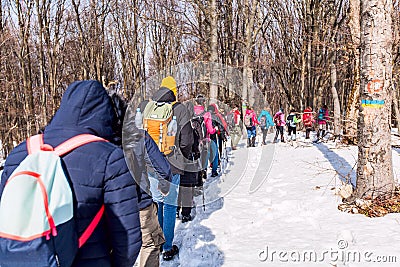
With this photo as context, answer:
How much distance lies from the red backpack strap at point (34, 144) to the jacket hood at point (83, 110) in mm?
94

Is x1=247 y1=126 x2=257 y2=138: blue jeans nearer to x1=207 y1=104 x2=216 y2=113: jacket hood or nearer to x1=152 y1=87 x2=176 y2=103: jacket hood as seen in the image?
x1=207 y1=104 x2=216 y2=113: jacket hood

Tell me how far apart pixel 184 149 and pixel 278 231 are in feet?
5.60

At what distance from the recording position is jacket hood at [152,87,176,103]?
13.9 ft

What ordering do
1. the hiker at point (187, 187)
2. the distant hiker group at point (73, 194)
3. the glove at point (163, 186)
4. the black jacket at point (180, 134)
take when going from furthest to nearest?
the hiker at point (187, 187) < the black jacket at point (180, 134) < the glove at point (163, 186) < the distant hiker group at point (73, 194)

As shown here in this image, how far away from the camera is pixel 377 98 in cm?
484

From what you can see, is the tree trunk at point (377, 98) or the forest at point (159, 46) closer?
the tree trunk at point (377, 98)

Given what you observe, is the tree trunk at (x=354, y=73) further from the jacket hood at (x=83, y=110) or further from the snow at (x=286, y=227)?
the jacket hood at (x=83, y=110)

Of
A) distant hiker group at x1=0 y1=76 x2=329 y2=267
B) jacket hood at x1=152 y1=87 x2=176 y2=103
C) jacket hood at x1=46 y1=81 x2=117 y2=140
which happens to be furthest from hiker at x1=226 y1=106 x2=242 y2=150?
jacket hood at x1=46 y1=81 x2=117 y2=140

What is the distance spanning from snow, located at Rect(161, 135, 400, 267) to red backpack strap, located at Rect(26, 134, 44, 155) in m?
2.82

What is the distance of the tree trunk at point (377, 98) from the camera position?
4809 mm

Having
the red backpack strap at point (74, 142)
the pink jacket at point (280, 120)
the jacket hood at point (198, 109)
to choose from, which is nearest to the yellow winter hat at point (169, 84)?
the red backpack strap at point (74, 142)

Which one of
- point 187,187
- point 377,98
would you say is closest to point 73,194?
point 187,187

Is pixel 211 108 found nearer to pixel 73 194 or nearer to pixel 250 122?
pixel 250 122

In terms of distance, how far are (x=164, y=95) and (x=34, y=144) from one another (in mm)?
2629
